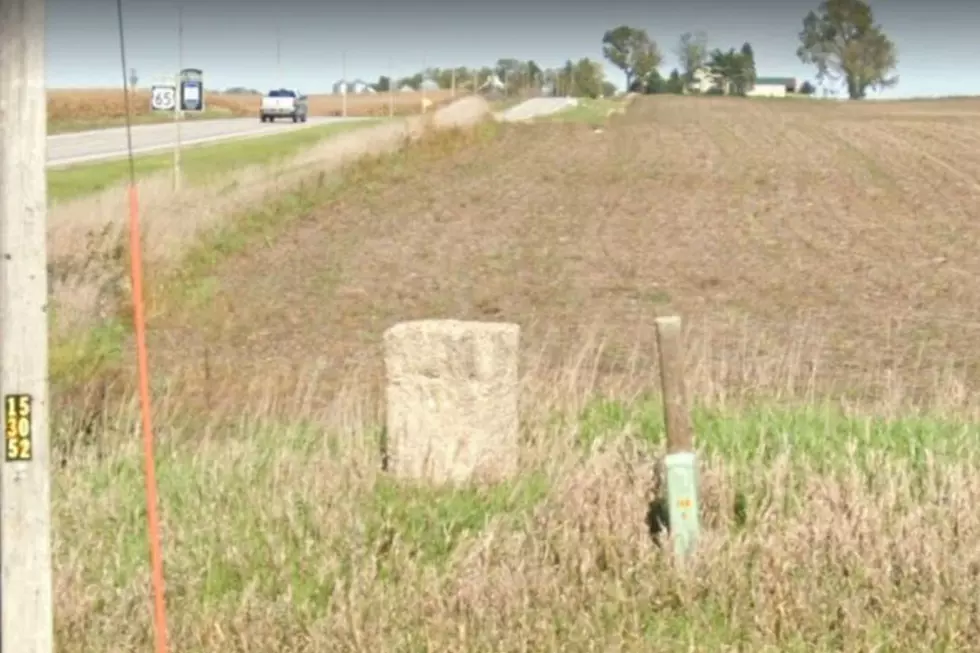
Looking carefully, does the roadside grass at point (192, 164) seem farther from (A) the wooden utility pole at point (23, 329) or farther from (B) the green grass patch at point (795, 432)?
(A) the wooden utility pole at point (23, 329)

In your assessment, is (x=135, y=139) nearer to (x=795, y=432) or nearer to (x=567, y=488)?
(x=795, y=432)

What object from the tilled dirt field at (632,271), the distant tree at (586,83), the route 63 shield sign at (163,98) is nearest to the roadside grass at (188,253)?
the tilled dirt field at (632,271)

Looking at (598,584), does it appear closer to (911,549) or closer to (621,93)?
(911,549)

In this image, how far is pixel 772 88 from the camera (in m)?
120

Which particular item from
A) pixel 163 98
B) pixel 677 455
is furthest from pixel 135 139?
pixel 677 455

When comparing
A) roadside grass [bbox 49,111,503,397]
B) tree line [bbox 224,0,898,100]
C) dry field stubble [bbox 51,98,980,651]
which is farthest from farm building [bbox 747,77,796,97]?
dry field stubble [bbox 51,98,980,651]

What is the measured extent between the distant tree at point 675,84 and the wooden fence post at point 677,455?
10419 centimetres

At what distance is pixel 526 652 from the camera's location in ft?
14.4

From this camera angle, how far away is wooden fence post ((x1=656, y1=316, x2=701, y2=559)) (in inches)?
202

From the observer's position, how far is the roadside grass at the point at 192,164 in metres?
31.0

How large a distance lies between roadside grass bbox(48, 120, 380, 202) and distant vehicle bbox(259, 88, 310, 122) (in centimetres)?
2380

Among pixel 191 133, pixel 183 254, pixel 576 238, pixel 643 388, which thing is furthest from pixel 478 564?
pixel 191 133

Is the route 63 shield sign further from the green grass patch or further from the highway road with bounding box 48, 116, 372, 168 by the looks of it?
the green grass patch

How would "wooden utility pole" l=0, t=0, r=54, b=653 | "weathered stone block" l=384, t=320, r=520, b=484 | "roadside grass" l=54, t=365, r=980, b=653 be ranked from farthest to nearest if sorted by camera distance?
"weathered stone block" l=384, t=320, r=520, b=484 → "roadside grass" l=54, t=365, r=980, b=653 → "wooden utility pole" l=0, t=0, r=54, b=653
